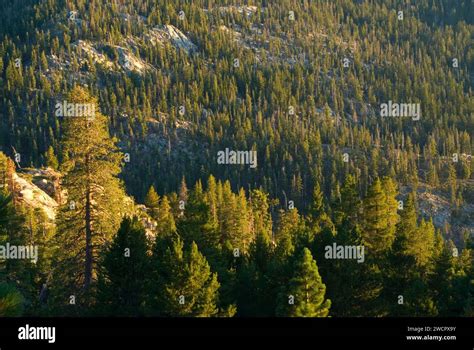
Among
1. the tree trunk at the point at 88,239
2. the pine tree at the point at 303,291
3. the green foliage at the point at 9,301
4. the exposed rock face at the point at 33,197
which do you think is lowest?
the pine tree at the point at 303,291

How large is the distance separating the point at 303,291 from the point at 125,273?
33.8ft

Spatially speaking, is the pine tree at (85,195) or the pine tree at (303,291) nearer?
the pine tree at (85,195)

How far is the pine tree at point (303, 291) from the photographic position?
32.4 metres

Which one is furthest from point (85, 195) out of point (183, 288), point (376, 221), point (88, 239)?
point (376, 221)

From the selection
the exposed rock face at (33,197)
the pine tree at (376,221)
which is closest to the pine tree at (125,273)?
the pine tree at (376,221)

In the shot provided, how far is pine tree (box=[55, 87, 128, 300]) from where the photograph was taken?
31750 mm

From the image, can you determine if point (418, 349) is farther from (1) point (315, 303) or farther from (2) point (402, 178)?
(2) point (402, 178)

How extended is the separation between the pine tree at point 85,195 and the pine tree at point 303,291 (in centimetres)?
1085

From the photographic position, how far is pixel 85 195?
32750mm

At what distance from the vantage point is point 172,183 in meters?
174

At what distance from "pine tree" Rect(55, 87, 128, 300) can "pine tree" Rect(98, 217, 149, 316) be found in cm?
98

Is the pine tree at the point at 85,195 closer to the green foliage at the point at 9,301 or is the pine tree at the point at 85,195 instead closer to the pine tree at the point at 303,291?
the pine tree at the point at 303,291

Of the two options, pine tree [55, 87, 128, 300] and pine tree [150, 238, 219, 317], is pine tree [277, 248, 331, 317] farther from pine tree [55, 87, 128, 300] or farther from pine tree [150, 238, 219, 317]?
pine tree [55, 87, 128, 300]

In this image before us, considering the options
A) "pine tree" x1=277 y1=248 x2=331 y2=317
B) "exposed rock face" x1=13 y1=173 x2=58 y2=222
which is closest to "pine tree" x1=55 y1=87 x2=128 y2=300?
"pine tree" x1=277 y1=248 x2=331 y2=317
